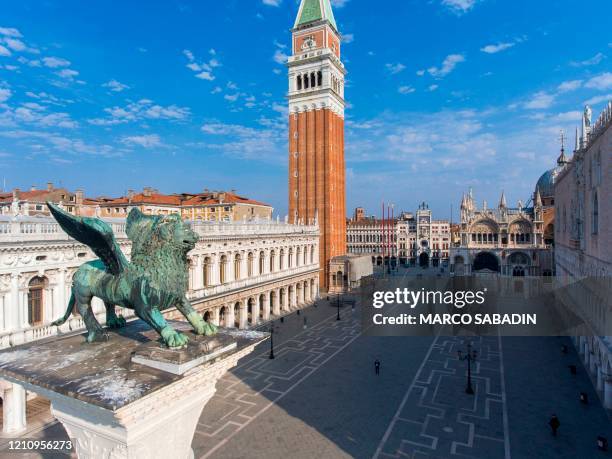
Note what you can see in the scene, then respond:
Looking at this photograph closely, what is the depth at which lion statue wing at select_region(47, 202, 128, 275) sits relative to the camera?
9.14m

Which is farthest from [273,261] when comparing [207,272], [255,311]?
[207,272]

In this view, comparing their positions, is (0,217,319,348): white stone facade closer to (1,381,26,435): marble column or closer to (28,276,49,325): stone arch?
(28,276,49,325): stone arch

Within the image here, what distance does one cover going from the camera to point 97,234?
9.20 m

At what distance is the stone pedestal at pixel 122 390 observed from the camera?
24.4 feet

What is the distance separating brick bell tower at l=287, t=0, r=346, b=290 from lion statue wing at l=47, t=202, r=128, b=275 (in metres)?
49.2

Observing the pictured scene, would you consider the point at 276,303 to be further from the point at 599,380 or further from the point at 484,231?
the point at 484,231

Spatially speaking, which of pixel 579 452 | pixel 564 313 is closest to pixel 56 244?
pixel 579 452

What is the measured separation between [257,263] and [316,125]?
2708cm

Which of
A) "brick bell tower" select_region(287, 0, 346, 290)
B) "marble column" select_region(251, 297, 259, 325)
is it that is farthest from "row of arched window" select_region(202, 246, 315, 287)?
"brick bell tower" select_region(287, 0, 346, 290)

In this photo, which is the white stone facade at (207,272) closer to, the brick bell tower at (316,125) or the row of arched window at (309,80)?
the brick bell tower at (316,125)

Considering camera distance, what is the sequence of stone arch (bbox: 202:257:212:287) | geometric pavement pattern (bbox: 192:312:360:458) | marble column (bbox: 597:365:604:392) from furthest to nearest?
stone arch (bbox: 202:257:212:287) → marble column (bbox: 597:365:604:392) → geometric pavement pattern (bbox: 192:312:360:458)

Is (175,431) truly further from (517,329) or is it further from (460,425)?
(517,329)

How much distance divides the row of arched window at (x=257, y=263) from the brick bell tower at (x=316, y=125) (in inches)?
263

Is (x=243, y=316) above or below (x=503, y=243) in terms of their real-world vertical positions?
below
